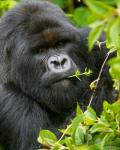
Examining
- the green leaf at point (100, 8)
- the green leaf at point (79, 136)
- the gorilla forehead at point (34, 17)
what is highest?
the green leaf at point (100, 8)

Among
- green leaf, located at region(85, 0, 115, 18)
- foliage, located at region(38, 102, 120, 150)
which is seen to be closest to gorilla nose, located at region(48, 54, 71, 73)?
foliage, located at region(38, 102, 120, 150)

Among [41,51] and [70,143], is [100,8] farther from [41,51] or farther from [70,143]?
[41,51]

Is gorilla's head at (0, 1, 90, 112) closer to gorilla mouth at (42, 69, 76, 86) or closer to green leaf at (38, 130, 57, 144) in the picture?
gorilla mouth at (42, 69, 76, 86)

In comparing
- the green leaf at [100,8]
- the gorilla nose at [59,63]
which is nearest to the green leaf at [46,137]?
the green leaf at [100,8]

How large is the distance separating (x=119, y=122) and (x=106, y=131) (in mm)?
57

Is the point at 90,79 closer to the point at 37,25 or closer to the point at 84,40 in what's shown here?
the point at 84,40

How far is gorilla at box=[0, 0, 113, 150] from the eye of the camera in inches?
112

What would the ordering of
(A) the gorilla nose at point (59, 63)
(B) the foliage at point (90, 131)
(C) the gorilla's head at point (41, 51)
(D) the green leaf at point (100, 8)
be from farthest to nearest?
1. (C) the gorilla's head at point (41, 51)
2. (A) the gorilla nose at point (59, 63)
3. (B) the foliage at point (90, 131)
4. (D) the green leaf at point (100, 8)

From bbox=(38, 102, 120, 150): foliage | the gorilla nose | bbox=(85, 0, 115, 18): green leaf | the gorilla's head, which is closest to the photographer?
bbox=(85, 0, 115, 18): green leaf

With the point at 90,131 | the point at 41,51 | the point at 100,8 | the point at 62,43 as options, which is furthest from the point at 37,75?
the point at 100,8

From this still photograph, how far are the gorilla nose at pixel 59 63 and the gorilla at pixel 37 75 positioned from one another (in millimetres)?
14

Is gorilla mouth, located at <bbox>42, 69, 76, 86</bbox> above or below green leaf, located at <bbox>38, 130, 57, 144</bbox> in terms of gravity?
below

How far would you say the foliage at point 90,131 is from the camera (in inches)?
51.6

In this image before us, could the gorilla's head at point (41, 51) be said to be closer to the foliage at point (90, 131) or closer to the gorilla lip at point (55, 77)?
the gorilla lip at point (55, 77)
